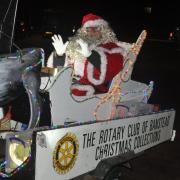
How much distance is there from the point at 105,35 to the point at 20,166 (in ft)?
8.52

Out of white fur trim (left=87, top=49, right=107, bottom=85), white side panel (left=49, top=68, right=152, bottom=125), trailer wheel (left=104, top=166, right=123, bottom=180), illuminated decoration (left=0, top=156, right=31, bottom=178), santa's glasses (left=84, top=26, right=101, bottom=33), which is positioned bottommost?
trailer wheel (left=104, top=166, right=123, bottom=180)

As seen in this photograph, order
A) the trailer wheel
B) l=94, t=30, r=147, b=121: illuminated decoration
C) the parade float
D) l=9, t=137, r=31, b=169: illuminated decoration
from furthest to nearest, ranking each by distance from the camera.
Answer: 1. l=94, t=30, r=147, b=121: illuminated decoration
2. the trailer wheel
3. l=9, t=137, r=31, b=169: illuminated decoration
4. the parade float

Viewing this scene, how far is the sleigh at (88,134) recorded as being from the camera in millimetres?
4094

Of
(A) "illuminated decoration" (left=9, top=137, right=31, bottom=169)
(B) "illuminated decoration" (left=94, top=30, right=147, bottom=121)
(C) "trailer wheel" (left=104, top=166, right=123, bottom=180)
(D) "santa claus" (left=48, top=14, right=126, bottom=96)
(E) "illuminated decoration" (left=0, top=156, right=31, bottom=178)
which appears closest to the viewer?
(E) "illuminated decoration" (left=0, top=156, right=31, bottom=178)

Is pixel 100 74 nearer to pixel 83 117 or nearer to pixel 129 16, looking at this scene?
pixel 83 117

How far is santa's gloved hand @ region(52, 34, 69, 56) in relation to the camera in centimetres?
585

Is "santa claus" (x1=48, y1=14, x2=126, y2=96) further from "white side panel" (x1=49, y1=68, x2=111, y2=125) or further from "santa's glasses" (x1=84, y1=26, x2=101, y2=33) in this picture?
"white side panel" (x1=49, y1=68, x2=111, y2=125)

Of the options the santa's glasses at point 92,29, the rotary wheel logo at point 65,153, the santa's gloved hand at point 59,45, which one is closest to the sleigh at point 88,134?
the rotary wheel logo at point 65,153

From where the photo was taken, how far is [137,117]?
5.26 meters

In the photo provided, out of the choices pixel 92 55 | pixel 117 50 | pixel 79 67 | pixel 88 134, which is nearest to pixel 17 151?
pixel 88 134

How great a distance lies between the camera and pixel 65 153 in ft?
14.1

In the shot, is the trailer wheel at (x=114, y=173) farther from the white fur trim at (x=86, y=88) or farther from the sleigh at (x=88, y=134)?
the white fur trim at (x=86, y=88)

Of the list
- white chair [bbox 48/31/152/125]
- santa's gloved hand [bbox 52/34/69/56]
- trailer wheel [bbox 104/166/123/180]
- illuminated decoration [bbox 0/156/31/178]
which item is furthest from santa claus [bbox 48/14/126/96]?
illuminated decoration [bbox 0/156/31/178]

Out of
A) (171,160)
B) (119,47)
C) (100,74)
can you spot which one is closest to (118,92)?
(100,74)
